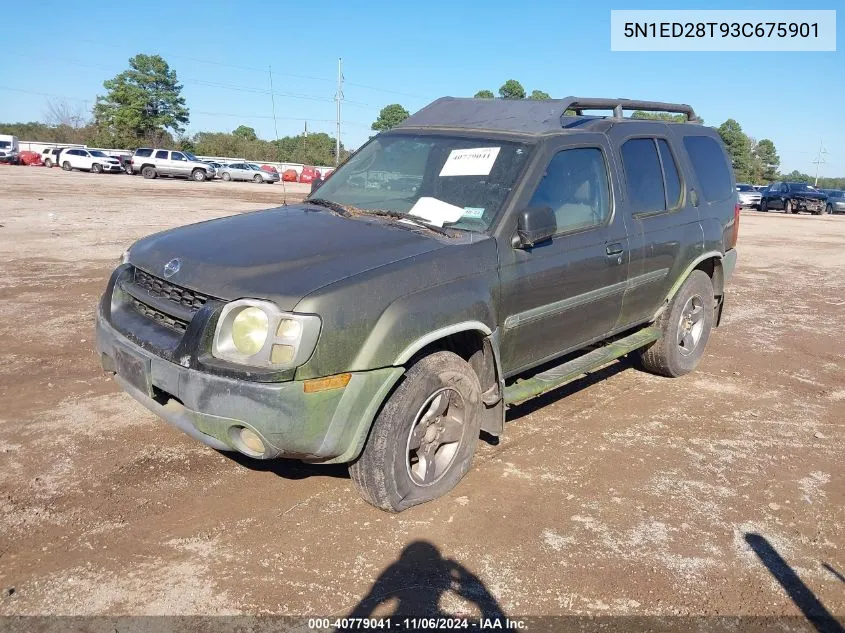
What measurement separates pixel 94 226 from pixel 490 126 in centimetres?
1196

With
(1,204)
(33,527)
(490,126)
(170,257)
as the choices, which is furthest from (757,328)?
(1,204)

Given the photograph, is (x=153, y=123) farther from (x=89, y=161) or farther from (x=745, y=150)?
(x=745, y=150)

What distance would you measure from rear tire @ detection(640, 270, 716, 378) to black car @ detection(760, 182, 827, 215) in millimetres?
32097

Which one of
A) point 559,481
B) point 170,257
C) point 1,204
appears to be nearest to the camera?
point 170,257

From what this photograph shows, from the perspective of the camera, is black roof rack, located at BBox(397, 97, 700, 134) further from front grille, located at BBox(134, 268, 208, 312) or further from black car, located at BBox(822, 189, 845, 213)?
black car, located at BBox(822, 189, 845, 213)

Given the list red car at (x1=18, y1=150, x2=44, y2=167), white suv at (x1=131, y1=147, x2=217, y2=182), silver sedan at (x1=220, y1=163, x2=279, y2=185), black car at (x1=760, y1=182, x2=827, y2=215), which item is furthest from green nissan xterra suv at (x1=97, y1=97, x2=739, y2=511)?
red car at (x1=18, y1=150, x2=44, y2=167)

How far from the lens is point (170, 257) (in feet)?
11.2

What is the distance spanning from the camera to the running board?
3992 mm

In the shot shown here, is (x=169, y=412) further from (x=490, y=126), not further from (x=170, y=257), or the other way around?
(x=490, y=126)

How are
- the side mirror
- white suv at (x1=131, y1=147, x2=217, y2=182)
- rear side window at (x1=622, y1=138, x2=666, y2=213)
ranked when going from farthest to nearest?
white suv at (x1=131, y1=147, x2=217, y2=182), rear side window at (x1=622, y1=138, x2=666, y2=213), the side mirror

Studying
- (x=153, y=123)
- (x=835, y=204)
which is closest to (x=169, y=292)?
(x=835, y=204)

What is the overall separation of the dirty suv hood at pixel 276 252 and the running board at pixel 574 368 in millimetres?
1115

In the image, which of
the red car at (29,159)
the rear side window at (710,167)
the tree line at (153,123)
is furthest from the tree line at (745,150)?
the rear side window at (710,167)

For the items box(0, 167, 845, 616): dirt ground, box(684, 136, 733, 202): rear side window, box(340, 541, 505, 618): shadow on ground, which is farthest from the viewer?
box(684, 136, 733, 202): rear side window
